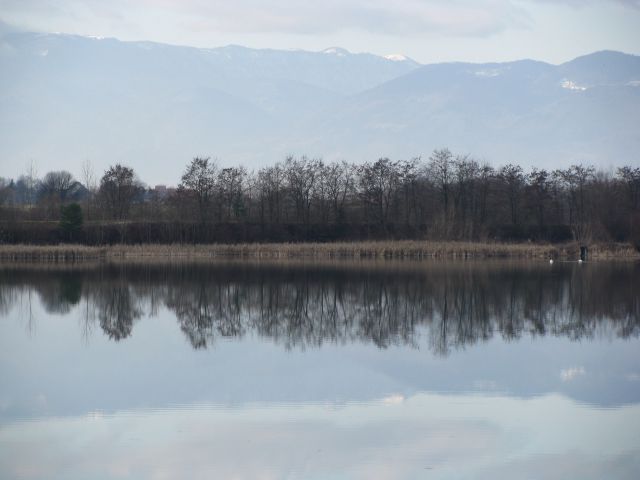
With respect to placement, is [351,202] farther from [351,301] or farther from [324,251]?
[351,301]

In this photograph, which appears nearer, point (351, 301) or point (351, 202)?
point (351, 301)

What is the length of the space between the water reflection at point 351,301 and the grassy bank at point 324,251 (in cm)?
1001

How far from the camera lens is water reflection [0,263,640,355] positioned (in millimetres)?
18703

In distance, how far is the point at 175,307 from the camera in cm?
2347

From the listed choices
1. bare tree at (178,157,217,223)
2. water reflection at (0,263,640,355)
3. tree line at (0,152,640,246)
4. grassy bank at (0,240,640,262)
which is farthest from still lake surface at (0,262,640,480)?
bare tree at (178,157,217,223)

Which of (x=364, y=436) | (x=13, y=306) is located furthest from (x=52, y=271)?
(x=364, y=436)

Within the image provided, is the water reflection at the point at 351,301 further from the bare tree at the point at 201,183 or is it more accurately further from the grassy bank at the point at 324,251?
the bare tree at the point at 201,183

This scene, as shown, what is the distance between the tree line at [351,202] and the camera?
5806 centimetres

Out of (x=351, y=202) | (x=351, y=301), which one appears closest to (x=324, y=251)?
(x=351, y=202)

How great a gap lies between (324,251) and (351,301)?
24.5 m

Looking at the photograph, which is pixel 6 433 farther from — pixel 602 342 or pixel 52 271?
pixel 52 271

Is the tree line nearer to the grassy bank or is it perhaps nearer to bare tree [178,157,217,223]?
bare tree [178,157,217,223]

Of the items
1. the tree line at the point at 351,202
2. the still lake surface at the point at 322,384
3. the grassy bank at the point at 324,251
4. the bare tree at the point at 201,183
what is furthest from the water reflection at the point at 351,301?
the bare tree at the point at 201,183

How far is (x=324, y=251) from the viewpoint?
48531mm
